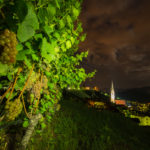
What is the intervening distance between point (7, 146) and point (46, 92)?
2128 mm

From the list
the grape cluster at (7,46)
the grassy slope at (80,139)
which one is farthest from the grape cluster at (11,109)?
the grassy slope at (80,139)

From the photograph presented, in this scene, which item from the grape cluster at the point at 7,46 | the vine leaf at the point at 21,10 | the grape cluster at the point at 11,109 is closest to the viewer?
the vine leaf at the point at 21,10

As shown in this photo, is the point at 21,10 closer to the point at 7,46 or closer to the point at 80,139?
the point at 7,46

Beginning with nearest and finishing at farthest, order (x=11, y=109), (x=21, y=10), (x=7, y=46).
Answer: (x=21, y=10), (x=7, y=46), (x=11, y=109)

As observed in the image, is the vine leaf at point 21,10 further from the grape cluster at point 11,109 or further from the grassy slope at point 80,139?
the grassy slope at point 80,139

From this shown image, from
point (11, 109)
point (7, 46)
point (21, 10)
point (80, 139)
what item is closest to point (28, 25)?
point (21, 10)

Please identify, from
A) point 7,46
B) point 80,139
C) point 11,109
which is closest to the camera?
point 7,46

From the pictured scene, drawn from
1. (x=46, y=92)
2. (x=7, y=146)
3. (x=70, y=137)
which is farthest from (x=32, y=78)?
(x=70, y=137)

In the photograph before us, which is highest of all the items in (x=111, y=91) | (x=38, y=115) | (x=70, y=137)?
(x=111, y=91)

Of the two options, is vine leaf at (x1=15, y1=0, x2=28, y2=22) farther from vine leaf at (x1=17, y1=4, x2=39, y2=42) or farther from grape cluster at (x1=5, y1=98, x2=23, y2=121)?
grape cluster at (x1=5, y1=98, x2=23, y2=121)

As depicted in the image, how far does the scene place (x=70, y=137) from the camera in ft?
15.4

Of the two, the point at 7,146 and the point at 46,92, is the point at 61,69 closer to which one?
the point at 46,92

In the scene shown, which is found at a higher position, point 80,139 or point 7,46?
point 7,46

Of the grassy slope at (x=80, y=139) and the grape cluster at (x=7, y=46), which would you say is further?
the grassy slope at (x=80, y=139)
